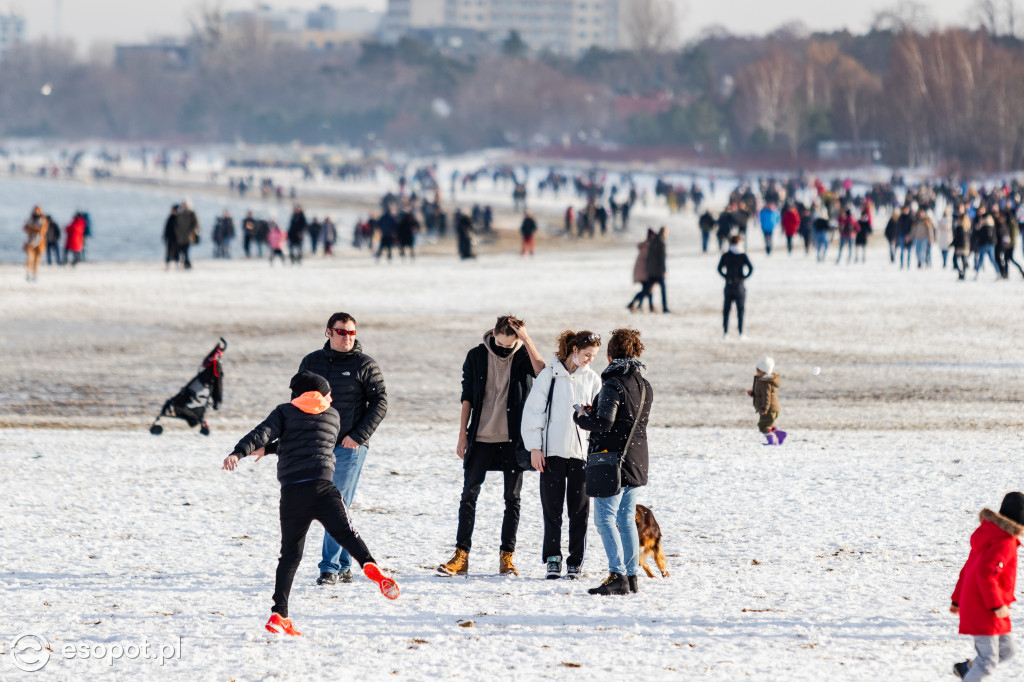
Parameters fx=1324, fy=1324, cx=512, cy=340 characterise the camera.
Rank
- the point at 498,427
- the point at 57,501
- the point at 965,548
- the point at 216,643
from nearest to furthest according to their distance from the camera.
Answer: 1. the point at 216,643
2. the point at 498,427
3. the point at 965,548
4. the point at 57,501

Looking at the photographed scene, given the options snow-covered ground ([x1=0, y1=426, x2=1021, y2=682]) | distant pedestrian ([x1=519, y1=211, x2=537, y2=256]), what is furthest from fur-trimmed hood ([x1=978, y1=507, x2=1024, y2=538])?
distant pedestrian ([x1=519, y1=211, x2=537, y2=256])

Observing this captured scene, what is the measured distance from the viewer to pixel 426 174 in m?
83.1

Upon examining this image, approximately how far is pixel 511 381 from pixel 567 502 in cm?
64

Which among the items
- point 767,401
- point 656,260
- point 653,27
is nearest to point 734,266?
point 656,260

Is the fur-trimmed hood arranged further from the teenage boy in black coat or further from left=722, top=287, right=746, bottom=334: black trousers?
left=722, top=287, right=746, bottom=334: black trousers

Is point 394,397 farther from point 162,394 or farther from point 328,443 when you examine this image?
point 328,443

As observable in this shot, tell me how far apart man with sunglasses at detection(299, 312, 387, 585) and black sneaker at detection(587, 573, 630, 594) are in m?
1.26

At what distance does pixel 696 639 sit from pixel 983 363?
10664mm

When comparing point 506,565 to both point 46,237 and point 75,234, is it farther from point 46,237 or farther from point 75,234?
point 46,237

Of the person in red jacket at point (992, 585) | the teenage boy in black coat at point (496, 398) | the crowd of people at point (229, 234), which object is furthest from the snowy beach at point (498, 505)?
the crowd of people at point (229, 234)

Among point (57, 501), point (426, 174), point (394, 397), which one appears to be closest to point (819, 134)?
point (426, 174)

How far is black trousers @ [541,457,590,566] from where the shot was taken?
6.33m

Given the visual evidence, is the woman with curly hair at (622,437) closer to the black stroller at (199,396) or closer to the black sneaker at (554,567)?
the black sneaker at (554,567)

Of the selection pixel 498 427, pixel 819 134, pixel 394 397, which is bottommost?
pixel 394 397
